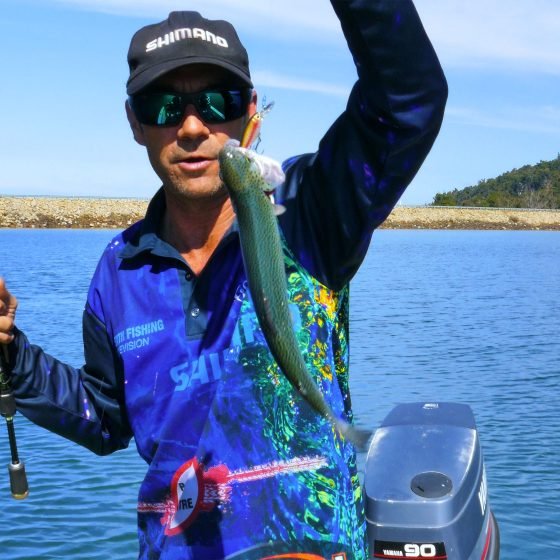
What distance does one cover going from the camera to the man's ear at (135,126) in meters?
3.04

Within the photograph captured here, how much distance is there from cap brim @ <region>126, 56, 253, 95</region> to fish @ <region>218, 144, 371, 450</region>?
2.17 ft

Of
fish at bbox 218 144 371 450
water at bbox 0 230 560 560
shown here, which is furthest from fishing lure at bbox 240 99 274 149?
water at bbox 0 230 560 560

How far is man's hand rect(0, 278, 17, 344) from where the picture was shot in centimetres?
317

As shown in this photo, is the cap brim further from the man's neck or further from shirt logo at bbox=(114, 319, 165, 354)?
shirt logo at bbox=(114, 319, 165, 354)

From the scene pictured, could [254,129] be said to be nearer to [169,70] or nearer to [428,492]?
[169,70]

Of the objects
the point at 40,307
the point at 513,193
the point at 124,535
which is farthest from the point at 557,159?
the point at 124,535

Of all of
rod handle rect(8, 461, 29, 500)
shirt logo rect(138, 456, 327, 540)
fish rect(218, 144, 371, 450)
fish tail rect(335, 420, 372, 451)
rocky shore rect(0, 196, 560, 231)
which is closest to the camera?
fish rect(218, 144, 371, 450)

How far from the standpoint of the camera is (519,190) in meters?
150

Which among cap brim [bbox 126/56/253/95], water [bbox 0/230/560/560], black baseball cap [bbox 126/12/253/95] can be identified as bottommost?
water [bbox 0/230/560/560]

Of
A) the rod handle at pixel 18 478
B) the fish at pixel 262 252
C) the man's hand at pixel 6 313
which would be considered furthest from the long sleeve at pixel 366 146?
the rod handle at pixel 18 478

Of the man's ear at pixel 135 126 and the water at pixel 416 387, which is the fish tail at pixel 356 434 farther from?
the water at pixel 416 387

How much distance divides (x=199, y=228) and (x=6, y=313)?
2.51 feet

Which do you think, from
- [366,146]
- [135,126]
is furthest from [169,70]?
[366,146]

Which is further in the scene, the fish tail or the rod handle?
the rod handle
